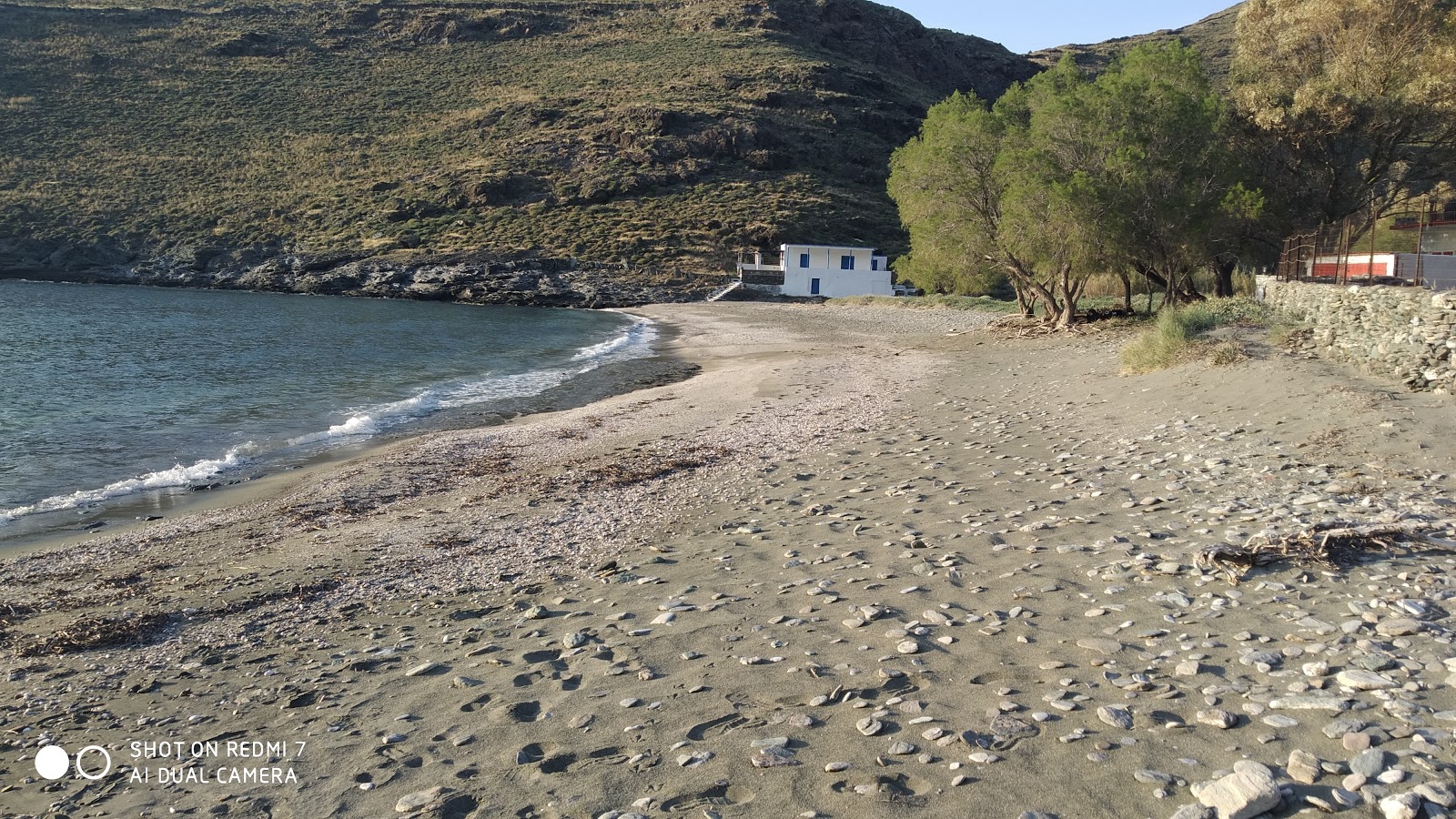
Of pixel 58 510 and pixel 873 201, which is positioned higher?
pixel 873 201

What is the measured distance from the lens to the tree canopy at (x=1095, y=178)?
1061 inches

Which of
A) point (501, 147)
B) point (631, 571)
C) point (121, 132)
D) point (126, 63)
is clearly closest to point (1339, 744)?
point (631, 571)

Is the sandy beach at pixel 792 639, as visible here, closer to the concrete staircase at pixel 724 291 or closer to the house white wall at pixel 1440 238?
the house white wall at pixel 1440 238

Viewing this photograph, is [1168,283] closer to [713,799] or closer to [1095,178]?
[1095,178]

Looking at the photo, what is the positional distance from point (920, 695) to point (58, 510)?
39.0 feet

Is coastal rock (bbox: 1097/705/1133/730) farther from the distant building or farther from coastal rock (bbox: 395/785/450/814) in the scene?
the distant building

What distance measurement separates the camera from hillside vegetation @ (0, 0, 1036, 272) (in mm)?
77000

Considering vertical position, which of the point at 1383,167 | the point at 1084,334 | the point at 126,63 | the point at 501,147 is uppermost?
the point at 126,63

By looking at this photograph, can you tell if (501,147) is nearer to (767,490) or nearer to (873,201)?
(873,201)

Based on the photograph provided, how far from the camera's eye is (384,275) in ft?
235

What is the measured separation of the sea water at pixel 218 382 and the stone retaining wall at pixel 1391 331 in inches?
647

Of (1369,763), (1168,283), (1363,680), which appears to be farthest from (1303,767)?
(1168,283)

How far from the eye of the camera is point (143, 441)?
54.8 ft

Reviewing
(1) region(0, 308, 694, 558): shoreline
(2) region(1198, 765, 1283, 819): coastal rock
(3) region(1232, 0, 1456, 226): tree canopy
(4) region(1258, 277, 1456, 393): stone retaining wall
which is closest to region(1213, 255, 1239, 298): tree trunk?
(3) region(1232, 0, 1456, 226): tree canopy
